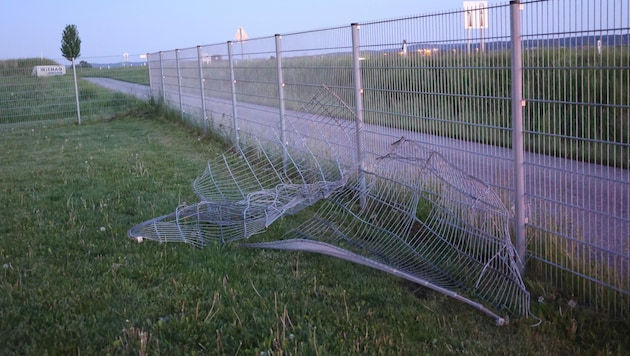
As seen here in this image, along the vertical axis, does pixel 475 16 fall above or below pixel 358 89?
above

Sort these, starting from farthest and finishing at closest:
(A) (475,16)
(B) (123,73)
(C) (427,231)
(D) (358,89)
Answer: (B) (123,73)
(D) (358,89)
(C) (427,231)
(A) (475,16)

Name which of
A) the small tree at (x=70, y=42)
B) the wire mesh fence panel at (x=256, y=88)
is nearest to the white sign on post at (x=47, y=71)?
the small tree at (x=70, y=42)

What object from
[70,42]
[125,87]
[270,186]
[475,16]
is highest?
[70,42]

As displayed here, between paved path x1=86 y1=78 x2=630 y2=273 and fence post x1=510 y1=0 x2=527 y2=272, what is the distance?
6 cm

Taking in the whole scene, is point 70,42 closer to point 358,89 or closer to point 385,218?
point 358,89

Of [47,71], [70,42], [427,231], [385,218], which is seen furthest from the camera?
[70,42]

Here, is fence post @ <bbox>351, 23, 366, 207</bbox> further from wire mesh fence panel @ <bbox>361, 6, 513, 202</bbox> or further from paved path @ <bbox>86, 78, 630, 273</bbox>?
paved path @ <bbox>86, 78, 630, 273</bbox>

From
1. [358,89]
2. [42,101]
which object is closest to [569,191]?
[358,89]

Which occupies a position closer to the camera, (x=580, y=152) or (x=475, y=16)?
(x=580, y=152)

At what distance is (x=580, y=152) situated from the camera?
4371 mm

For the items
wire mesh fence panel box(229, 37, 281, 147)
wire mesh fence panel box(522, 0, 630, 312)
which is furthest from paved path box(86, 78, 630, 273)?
wire mesh fence panel box(229, 37, 281, 147)

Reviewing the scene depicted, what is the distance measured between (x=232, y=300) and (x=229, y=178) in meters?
3.35

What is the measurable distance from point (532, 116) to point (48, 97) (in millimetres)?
16374

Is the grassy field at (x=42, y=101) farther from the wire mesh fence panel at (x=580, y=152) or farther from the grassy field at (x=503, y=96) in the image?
the wire mesh fence panel at (x=580, y=152)
